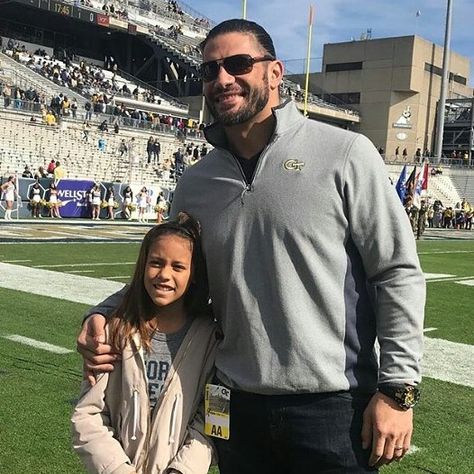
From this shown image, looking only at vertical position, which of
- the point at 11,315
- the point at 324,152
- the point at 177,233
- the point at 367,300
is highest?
the point at 324,152

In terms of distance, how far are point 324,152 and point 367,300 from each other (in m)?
0.45

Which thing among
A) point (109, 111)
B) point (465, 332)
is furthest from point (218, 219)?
point (109, 111)

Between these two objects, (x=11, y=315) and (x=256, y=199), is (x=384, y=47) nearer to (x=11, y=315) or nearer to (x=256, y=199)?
(x=11, y=315)

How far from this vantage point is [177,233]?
2273 mm

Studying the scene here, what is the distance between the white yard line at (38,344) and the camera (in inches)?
239

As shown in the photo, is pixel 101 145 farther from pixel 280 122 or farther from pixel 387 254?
pixel 387 254

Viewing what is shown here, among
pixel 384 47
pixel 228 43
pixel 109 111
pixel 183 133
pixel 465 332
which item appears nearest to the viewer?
pixel 228 43

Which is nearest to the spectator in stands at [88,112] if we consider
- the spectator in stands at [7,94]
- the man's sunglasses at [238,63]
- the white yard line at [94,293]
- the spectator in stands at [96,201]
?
the spectator in stands at [7,94]

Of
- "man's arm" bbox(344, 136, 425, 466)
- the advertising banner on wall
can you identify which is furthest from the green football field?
the advertising banner on wall

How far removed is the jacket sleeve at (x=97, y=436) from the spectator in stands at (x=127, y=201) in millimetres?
26579

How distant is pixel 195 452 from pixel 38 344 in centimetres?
434

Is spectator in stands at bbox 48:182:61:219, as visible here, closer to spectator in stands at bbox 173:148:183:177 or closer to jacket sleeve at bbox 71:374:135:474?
spectator in stands at bbox 173:148:183:177

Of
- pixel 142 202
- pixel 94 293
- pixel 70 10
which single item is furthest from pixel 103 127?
pixel 94 293

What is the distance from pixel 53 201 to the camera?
25.6m
